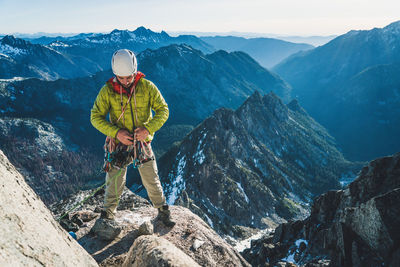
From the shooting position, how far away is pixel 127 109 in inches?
333

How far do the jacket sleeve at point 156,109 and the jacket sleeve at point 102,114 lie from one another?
3.80 ft

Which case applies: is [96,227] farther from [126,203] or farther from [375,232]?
[375,232]

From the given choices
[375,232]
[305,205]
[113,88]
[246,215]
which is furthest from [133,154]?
[305,205]

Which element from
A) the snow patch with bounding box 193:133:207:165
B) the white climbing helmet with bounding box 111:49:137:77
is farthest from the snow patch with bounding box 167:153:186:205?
the white climbing helmet with bounding box 111:49:137:77

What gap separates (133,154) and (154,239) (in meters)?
3.43

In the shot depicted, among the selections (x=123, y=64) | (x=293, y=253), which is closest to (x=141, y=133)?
(x=123, y=64)

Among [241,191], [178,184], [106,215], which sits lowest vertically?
[241,191]

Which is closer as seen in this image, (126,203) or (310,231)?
(126,203)

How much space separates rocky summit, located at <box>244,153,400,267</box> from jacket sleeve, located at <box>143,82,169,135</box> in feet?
45.2

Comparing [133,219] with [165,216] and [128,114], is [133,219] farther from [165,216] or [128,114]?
[128,114]

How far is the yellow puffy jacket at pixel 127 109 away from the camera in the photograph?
8281 millimetres

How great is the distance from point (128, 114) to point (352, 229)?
55.9 ft

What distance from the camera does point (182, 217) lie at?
1129 centimetres

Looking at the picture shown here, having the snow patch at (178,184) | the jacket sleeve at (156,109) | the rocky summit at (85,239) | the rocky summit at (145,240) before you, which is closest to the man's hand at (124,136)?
the jacket sleeve at (156,109)
